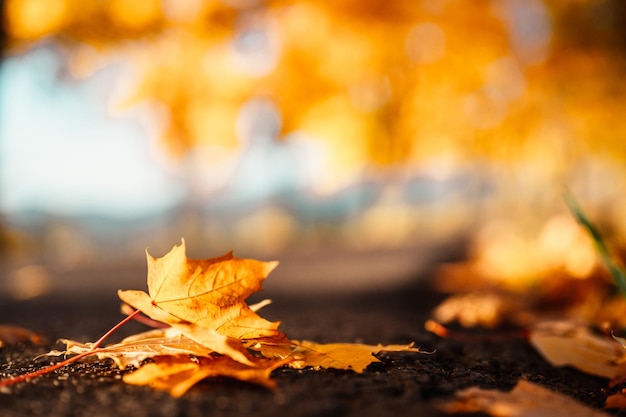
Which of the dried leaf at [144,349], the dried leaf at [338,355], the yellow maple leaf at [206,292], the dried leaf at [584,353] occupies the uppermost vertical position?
the yellow maple leaf at [206,292]

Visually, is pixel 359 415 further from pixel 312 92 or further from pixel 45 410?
pixel 312 92

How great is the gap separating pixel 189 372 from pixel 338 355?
0.87 ft

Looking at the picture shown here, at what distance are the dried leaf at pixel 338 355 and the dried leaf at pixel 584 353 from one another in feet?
1.56

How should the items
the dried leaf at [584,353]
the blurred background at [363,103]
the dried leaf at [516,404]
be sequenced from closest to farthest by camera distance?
the dried leaf at [516,404] → the dried leaf at [584,353] → the blurred background at [363,103]

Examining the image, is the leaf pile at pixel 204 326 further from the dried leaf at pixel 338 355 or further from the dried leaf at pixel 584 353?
the dried leaf at pixel 584 353

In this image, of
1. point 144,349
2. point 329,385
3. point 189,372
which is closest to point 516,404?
point 329,385

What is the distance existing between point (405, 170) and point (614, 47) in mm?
6990

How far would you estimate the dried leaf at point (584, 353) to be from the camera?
1297 mm

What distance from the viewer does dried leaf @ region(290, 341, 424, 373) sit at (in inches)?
40.4

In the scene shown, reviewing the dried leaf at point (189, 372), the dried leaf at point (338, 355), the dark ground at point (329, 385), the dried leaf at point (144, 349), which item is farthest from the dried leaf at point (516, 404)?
the dried leaf at point (144, 349)

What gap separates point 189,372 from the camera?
954 mm

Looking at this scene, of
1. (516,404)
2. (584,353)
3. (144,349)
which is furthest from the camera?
(584,353)

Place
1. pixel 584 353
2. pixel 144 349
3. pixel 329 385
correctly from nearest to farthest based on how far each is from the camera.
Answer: pixel 329 385 < pixel 144 349 < pixel 584 353

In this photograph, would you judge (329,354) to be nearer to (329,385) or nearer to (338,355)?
(338,355)
